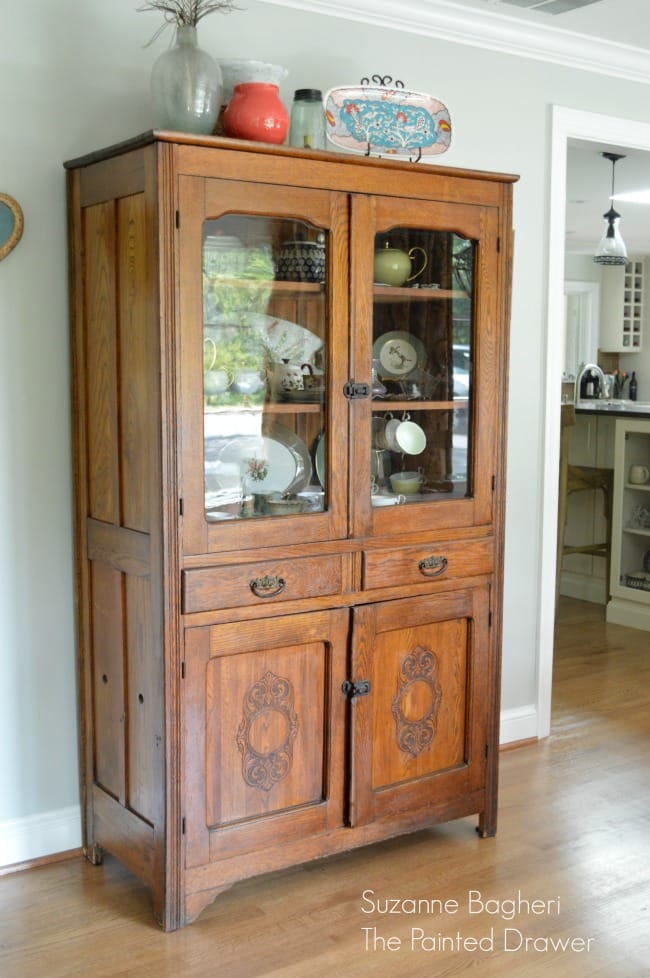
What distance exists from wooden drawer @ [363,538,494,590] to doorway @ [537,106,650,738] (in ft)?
2.79

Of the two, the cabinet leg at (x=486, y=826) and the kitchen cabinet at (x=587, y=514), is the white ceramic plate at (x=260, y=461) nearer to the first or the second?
the cabinet leg at (x=486, y=826)

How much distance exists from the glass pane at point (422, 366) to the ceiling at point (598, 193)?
47.7 inches

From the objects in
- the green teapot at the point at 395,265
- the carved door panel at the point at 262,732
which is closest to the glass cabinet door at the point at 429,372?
the green teapot at the point at 395,265

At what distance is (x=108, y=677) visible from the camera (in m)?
2.64

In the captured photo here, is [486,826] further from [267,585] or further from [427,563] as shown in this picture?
[267,585]

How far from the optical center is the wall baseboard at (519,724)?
3619mm

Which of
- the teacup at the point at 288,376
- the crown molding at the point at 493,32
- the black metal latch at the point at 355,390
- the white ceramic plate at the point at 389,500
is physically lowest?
the white ceramic plate at the point at 389,500

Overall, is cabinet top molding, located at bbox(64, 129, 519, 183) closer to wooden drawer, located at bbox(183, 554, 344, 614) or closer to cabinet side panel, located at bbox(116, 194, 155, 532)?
cabinet side panel, located at bbox(116, 194, 155, 532)

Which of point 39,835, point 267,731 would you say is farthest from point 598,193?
point 39,835

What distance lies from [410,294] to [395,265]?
9 cm

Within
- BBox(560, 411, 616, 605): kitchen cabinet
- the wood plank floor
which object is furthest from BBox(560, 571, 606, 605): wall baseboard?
the wood plank floor

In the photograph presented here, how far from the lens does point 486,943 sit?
2.40 metres

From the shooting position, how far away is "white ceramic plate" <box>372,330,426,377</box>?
2664 millimetres

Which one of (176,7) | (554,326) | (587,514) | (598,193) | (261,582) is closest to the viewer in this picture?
(261,582)
